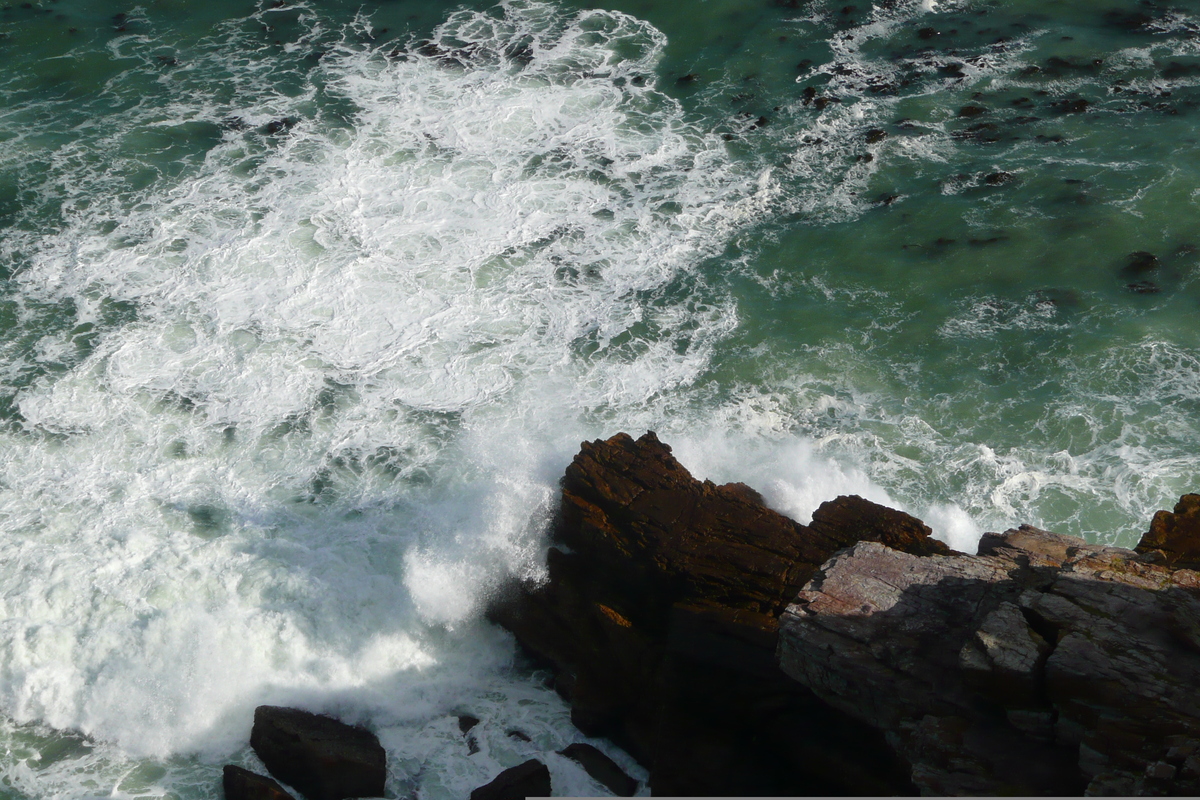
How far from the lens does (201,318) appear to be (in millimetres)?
23109

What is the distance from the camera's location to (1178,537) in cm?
1336

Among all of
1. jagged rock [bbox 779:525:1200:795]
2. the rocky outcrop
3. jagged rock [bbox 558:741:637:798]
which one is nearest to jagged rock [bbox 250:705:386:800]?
jagged rock [bbox 558:741:637:798]

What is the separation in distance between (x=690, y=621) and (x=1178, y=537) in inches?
277

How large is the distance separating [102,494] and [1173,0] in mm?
35755

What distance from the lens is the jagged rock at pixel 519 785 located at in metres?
14.2

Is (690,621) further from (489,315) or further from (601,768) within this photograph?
(489,315)

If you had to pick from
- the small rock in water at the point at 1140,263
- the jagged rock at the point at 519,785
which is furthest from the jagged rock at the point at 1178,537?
the small rock in water at the point at 1140,263

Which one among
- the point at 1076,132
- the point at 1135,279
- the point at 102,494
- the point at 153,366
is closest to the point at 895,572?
the point at 1135,279

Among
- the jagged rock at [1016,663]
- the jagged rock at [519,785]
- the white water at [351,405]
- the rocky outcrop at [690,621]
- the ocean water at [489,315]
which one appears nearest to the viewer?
the jagged rock at [1016,663]

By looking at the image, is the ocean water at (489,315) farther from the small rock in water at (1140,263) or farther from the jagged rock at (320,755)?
the jagged rock at (320,755)

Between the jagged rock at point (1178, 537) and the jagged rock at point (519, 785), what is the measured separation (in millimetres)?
9239

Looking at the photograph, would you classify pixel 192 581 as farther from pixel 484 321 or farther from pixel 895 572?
pixel 895 572

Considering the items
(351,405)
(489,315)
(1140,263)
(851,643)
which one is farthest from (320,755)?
(1140,263)

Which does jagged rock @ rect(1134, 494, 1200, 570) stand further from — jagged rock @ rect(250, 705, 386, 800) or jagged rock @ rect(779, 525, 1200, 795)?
jagged rock @ rect(250, 705, 386, 800)
